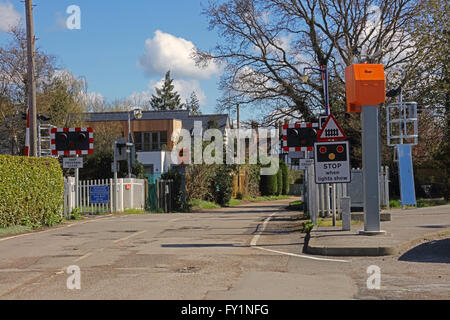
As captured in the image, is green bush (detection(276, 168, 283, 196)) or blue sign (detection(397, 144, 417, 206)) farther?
green bush (detection(276, 168, 283, 196))

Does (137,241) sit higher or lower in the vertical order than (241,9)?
lower

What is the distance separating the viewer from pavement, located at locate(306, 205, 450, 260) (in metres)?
10.3

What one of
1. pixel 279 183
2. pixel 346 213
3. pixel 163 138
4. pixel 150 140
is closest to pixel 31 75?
pixel 346 213

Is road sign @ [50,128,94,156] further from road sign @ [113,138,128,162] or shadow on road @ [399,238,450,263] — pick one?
shadow on road @ [399,238,450,263]

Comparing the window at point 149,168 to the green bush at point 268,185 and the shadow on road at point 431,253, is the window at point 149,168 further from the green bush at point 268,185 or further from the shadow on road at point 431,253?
the shadow on road at point 431,253

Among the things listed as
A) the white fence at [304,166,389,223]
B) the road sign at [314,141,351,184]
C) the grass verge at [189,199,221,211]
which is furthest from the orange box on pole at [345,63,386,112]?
the grass verge at [189,199,221,211]

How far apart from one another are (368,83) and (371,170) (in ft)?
6.02

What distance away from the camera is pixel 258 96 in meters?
32.4

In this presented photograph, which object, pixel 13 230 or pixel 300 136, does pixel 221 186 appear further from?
pixel 13 230

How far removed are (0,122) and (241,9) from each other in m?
15.3

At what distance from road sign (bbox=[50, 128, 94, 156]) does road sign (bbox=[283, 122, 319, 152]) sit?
782cm

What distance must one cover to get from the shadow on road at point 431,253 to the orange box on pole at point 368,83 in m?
3.12
